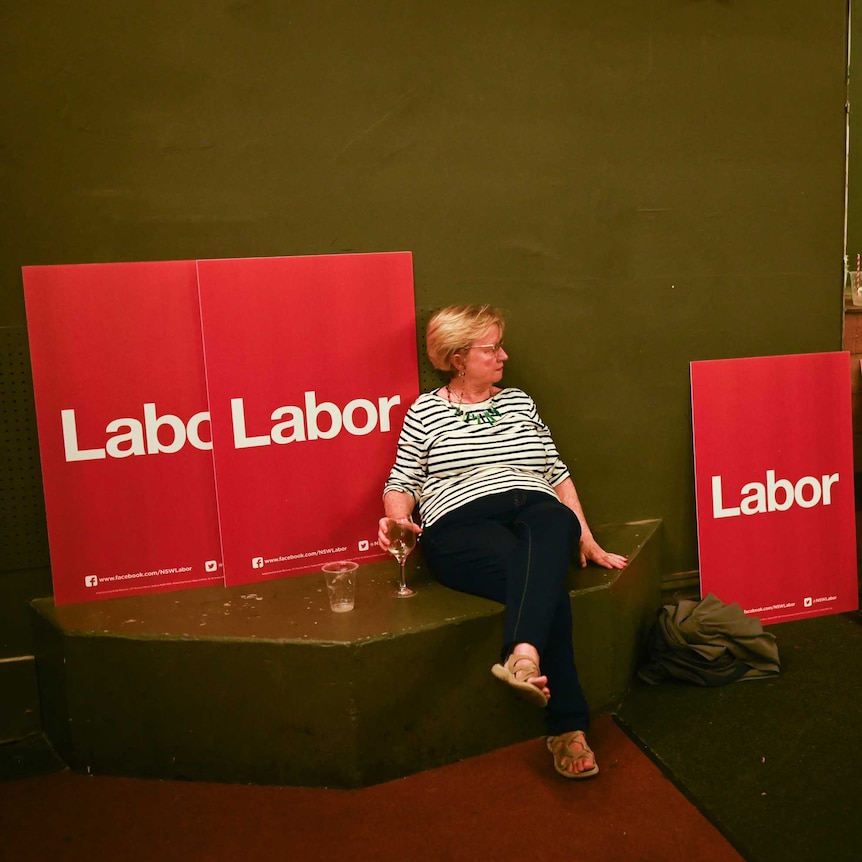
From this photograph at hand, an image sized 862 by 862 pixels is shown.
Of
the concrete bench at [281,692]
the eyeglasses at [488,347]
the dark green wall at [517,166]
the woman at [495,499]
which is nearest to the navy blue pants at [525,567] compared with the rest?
the woman at [495,499]

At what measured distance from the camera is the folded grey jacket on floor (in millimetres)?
2682

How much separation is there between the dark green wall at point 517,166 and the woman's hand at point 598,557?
1.30 ft

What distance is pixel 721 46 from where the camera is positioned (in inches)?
117

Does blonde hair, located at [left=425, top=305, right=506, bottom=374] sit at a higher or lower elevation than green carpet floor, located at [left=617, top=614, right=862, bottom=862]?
higher

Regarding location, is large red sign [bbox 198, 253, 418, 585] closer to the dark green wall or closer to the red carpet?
the dark green wall

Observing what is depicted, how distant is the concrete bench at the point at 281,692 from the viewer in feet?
7.10

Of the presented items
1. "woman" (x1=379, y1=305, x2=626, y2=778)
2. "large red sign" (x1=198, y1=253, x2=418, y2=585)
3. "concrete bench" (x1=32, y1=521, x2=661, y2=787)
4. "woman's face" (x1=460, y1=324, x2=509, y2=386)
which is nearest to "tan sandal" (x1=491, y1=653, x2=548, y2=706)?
"woman" (x1=379, y1=305, x2=626, y2=778)

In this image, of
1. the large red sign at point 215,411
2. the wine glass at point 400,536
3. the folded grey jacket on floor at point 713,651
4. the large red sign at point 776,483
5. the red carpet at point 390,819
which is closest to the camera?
the red carpet at point 390,819

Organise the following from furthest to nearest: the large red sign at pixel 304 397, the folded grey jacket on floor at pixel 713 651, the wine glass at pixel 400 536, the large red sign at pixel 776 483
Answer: the large red sign at pixel 776 483, the folded grey jacket on floor at pixel 713 651, the large red sign at pixel 304 397, the wine glass at pixel 400 536

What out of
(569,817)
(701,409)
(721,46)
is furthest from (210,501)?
(721,46)

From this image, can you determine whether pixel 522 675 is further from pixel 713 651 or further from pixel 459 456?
pixel 713 651

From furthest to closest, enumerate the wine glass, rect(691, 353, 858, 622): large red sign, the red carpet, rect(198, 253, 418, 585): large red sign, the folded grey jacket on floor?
rect(691, 353, 858, 622): large red sign, the folded grey jacket on floor, rect(198, 253, 418, 585): large red sign, the wine glass, the red carpet

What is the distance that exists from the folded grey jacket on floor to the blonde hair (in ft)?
4.11

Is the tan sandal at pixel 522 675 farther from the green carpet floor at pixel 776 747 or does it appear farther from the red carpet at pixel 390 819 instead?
the green carpet floor at pixel 776 747
